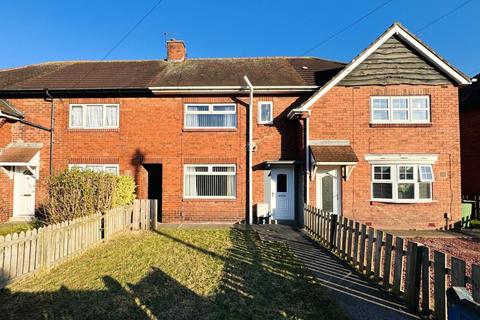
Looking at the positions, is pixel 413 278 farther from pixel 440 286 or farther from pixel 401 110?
pixel 401 110

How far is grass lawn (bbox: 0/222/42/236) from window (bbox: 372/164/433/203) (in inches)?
518

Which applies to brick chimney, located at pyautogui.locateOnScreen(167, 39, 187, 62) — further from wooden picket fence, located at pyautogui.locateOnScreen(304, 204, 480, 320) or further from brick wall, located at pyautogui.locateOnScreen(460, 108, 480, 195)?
brick wall, located at pyautogui.locateOnScreen(460, 108, 480, 195)

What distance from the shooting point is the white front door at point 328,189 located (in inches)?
491

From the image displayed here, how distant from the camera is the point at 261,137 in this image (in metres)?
13.4

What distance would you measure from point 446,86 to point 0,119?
18165 mm

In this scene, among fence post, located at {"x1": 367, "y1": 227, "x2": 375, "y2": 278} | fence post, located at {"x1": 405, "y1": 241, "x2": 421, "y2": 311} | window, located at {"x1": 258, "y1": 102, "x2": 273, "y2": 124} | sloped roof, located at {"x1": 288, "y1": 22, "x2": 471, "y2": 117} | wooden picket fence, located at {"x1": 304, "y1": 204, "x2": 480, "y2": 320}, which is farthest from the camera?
window, located at {"x1": 258, "y1": 102, "x2": 273, "y2": 124}

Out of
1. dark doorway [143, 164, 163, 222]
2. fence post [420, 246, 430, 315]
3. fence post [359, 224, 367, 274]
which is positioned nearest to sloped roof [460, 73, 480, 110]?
fence post [359, 224, 367, 274]

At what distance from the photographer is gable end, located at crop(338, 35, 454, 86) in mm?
12328

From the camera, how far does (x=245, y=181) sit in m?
13.4

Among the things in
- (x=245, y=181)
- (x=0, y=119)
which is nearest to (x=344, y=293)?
(x=245, y=181)

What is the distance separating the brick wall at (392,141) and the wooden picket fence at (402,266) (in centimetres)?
470

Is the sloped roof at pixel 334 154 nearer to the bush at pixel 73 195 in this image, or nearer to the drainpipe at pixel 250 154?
→ the drainpipe at pixel 250 154

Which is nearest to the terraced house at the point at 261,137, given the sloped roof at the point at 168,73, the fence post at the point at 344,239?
the sloped roof at the point at 168,73

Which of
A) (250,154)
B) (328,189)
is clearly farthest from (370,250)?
(250,154)
